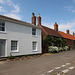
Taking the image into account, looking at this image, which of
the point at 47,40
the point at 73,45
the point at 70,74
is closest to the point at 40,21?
the point at 47,40

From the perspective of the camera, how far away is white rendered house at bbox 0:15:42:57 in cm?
1163

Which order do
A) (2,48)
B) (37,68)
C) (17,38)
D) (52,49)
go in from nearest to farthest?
(37,68)
(2,48)
(17,38)
(52,49)

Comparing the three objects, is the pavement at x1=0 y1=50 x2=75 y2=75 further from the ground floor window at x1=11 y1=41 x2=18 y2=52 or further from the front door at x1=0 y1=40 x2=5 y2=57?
the ground floor window at x1=11 y1=41 x2=18 y2=52

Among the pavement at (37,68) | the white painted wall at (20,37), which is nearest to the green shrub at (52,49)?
the white painted wall at (20,37)

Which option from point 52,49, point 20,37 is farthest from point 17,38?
point 52,49

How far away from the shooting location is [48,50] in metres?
20.7

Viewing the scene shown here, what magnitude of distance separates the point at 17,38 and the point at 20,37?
2.00ft

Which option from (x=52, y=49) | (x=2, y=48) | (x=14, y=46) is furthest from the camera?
(x=52, y=49)

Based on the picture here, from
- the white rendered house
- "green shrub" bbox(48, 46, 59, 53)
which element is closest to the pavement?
the white rendered house

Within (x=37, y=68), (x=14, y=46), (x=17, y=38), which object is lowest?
(x=37, y=68)

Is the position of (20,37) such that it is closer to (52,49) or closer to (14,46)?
(14,46)

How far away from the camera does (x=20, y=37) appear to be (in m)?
13.6

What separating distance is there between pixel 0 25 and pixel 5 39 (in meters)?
1.99

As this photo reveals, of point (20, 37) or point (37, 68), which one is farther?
point (20, 37)
